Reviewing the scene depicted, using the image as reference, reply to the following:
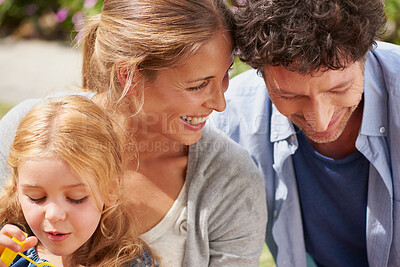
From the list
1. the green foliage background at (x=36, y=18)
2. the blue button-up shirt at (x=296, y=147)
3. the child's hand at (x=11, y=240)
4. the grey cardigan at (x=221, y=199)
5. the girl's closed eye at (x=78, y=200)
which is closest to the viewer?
the child's hand at (x=11, y=240)

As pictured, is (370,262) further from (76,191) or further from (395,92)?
(76,191)

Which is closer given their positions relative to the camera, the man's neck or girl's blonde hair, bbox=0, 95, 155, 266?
girl's blonde hair, bbox=0, 95, 155, 266

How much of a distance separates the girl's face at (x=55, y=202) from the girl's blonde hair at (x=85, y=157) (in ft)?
0.10

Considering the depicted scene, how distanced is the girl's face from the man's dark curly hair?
0.87 meters

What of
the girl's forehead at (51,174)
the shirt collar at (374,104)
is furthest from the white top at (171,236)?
the shirt collar at (374,104)

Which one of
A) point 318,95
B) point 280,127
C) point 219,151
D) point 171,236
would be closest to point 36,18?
point 280,127

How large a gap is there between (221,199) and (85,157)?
2.41 ft

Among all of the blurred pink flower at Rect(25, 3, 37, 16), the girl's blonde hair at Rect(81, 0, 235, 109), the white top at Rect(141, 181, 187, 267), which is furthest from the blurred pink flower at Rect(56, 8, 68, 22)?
the white top at Rect(141, 181, 187, 267)

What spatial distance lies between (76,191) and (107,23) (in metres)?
0.77

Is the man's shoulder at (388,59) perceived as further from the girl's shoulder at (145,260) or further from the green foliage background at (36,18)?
the green foliage background at (36,18)

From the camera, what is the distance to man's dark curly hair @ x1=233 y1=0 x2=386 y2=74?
2.21 metres

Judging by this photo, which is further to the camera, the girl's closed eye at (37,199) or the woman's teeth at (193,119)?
the woman's teeth at (193,119)

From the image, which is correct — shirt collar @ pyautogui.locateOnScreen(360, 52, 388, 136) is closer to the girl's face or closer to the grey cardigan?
the grey cardigan

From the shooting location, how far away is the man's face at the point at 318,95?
2355 mm
